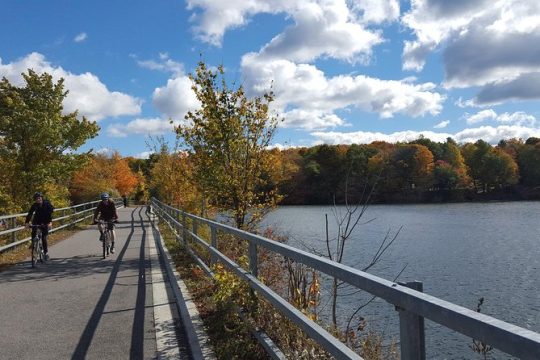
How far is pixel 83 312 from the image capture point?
Answer: 737 centimetres

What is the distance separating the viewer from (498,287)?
58.3ft

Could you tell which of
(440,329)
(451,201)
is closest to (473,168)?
(451,201)

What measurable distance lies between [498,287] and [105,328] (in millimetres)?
15246

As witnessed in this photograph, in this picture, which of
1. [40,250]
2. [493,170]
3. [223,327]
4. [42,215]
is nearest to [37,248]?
[40,250]

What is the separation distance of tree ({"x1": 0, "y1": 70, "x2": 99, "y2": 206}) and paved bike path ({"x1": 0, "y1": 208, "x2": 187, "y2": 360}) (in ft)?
29.0

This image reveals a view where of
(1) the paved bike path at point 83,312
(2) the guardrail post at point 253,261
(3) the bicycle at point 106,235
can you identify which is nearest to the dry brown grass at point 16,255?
(1) the paved bike path at point 83,312

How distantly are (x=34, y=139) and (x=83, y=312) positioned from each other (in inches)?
608

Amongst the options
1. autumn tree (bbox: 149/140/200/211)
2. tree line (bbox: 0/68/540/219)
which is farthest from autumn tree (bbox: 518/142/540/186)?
autumn tree (bbox: 149/140/200/211)

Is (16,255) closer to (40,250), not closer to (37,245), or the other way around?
(40,250)

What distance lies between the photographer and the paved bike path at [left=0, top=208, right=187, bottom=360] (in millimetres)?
5570

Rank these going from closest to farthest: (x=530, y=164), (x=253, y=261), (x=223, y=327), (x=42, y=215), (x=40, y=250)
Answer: (x=253, y=261)
(x=223, y=327)
(x=40, y=250)
(x=42, y=215)
(x=530, y=164)

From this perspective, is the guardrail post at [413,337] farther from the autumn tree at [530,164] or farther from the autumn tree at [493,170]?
the autumn tree at [530,164]

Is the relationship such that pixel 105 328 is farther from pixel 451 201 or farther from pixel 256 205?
pixel 451 201

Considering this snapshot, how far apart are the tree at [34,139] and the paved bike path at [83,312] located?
8833 millimetres
